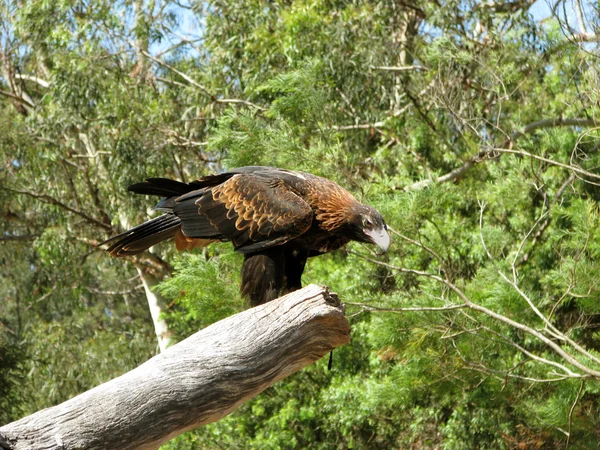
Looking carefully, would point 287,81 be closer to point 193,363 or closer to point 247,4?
point 247,4

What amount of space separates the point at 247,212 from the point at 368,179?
3.95m

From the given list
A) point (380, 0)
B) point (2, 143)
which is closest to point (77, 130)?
point (2, 143)

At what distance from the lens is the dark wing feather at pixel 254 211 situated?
509 cm

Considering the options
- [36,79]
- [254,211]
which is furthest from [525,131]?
[36,79]

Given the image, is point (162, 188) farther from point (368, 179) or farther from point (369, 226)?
point (368, 179)

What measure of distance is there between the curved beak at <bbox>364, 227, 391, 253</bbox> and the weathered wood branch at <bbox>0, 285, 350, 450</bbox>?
105 centimetres

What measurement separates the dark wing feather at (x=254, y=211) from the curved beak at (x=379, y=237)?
0.34 meters

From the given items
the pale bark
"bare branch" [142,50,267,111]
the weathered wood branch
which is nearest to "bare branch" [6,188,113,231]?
the pale bark

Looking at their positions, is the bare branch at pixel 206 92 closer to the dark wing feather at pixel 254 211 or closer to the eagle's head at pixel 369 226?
the dark wing feather at pixel 254 211

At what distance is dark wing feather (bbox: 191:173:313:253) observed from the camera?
509 cm

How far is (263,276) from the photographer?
509cm

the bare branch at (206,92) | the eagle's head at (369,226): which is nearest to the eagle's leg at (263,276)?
the eagle's head at (369,226)

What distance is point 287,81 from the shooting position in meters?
9.05

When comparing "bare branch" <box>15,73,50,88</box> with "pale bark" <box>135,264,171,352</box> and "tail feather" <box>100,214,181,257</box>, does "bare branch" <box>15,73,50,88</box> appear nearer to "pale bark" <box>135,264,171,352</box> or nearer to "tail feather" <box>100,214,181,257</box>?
"pale bark" <box>135,264,171,352</box>
